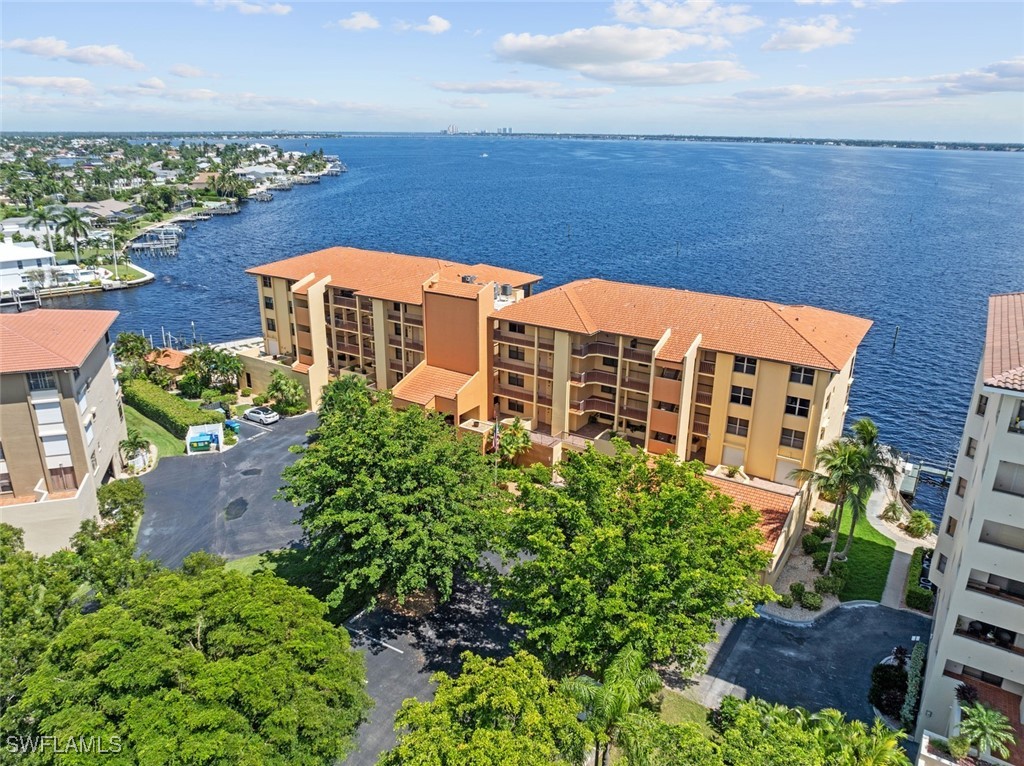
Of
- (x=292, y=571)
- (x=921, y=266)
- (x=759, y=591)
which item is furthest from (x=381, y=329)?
(x=921, y=266)

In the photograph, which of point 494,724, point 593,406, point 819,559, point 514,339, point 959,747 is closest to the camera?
point 494,724

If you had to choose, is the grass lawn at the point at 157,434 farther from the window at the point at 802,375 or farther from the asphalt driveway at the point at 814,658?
the window at the point at 802,375

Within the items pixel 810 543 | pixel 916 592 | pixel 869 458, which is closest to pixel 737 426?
pixel 810 543

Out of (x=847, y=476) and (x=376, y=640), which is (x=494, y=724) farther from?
(x=847, y=476)

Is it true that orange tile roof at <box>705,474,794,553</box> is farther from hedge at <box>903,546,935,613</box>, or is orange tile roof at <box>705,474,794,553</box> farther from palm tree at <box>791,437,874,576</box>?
hedge at <box>903,546,935,613</box>

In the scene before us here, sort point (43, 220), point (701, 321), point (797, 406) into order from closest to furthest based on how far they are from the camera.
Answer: point (797, 406) → point (701, 321) → point (43, 220)

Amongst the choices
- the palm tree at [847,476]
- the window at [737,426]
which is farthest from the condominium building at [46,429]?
the palm tree at [847,476]

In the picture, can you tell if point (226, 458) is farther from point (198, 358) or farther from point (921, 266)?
point (921, 266)
